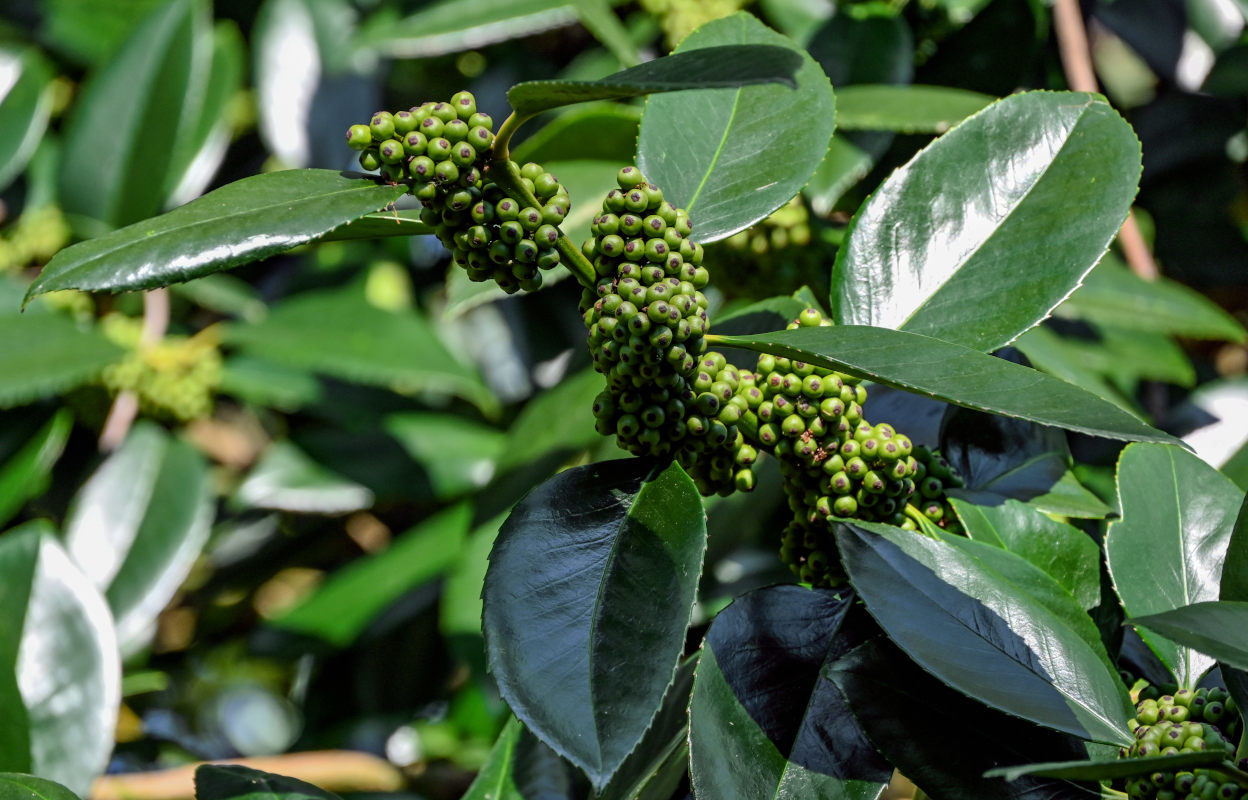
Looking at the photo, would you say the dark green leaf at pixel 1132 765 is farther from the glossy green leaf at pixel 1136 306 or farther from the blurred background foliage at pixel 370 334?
the glossy green leaf at pixel 1136 306

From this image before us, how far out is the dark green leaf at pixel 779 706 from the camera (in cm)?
63

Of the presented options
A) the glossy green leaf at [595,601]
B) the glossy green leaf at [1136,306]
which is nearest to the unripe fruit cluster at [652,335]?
the glossy green leaf at [595,601]

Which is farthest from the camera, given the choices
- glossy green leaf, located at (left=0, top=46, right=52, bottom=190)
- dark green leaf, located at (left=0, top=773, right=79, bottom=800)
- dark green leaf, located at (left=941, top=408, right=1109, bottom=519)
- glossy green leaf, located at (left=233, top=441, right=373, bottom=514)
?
glossy green leaf, located at (left=0, top=46, right=52, bottom=190)

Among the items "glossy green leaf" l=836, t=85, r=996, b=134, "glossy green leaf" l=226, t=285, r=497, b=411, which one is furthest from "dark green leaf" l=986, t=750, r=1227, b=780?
"glossy green leaf" l=226, t=285, r=497, b=411

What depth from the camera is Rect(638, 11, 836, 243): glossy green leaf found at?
2.45 ft

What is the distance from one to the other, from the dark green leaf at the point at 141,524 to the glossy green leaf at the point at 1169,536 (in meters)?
1.27

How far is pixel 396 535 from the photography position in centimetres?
206

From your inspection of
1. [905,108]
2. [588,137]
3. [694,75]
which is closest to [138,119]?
[588,137]

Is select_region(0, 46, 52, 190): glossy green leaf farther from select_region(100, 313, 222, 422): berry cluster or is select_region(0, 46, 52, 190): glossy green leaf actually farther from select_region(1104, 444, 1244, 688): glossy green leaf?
select_region(1104, 444, 1244, 688): glossy green leaf

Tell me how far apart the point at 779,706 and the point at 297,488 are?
115cm

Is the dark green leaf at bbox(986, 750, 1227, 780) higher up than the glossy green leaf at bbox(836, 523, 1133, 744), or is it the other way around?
the dark green leaf at bbox(986, 750, 1227, 780)

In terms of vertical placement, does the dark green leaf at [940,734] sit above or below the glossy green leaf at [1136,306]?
above

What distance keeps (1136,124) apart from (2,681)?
1.72 meters

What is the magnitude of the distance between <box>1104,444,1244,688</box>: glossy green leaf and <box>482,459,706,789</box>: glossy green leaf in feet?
1.02
